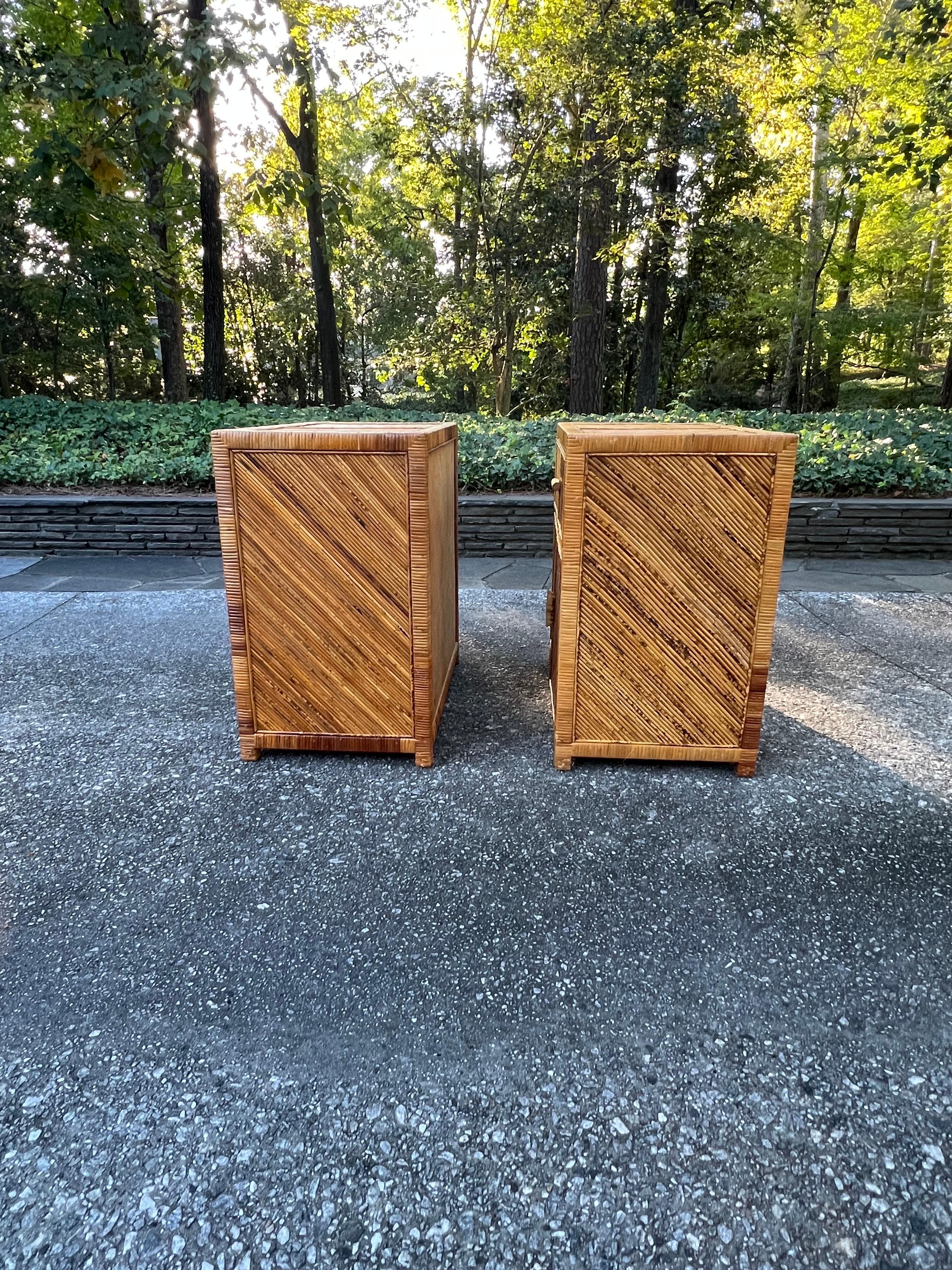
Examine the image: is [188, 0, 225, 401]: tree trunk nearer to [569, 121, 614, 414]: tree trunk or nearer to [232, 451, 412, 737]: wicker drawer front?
[569, 121, 614, 414]: tree trunk

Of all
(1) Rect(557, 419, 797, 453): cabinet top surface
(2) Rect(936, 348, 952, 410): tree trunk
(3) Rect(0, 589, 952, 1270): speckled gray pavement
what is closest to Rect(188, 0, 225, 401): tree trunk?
(3) Rect(0, 589, 952, 1270): speckled gray pavement

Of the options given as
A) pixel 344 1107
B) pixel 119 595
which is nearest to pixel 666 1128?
pixel 344 1107

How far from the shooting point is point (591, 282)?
8.42m

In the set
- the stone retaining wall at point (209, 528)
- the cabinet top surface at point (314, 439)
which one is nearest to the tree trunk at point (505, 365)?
the stone retaining wall at point (209, 528)

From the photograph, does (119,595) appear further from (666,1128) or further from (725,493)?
(666,1128)

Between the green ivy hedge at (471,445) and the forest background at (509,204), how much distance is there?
1.67 m

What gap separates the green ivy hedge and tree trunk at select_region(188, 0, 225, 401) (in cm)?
113

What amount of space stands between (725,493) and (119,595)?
421cm

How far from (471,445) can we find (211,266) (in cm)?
472

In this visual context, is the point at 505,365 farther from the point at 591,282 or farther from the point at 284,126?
the point at 284,126

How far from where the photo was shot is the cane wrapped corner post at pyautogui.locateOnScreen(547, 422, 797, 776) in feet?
7.80

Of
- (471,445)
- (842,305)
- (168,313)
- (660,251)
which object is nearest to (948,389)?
(842,305)

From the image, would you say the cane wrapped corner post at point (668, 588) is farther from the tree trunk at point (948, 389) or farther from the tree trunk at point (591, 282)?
the tree trunk at point (948, 389)

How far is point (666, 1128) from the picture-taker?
1379mm
